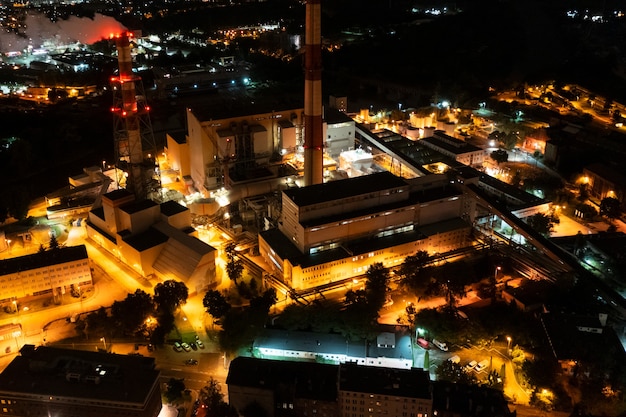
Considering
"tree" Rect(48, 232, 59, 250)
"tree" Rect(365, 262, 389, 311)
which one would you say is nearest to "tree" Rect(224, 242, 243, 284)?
"tree" Rect(365, 262, 389, 311)

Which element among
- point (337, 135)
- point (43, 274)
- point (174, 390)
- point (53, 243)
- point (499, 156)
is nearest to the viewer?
point (174, 390)

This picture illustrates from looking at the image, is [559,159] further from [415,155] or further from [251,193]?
[251,193]

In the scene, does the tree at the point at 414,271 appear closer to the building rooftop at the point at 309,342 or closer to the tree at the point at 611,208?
the building rooftop at the point at 309,342

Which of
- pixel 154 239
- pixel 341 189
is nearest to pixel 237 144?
pixel 341 189

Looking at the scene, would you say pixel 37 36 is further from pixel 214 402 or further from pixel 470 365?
pixel 470 365

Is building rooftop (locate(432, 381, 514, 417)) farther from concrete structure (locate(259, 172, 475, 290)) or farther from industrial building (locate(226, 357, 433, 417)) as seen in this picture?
concrete structure (locate(259, 172, 475, 290))

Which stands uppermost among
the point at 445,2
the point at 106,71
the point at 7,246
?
the point at 445,2

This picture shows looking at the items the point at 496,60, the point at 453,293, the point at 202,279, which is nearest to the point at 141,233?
the point at 202,279

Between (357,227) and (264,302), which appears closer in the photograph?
(264,302)
